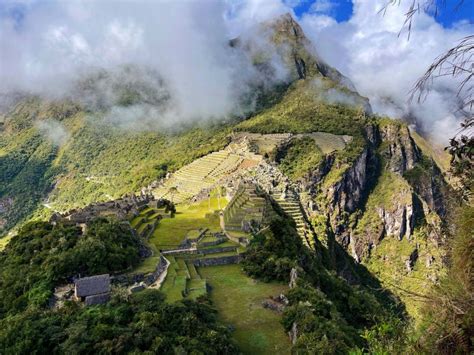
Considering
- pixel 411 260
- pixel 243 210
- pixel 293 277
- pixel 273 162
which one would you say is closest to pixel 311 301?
pixel 293 277

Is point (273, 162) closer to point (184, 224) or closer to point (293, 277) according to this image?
point (184, 224)

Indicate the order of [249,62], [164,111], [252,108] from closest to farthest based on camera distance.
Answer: [252,108] < [164,111] < [249,62]

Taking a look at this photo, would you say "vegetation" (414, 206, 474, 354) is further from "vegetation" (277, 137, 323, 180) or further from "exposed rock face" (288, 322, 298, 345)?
"vegetation" (277, 137, 323, 180)

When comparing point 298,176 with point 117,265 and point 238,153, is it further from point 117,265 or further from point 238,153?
point 117,265

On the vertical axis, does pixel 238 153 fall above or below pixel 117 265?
above

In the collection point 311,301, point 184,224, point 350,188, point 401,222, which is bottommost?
point 311,301

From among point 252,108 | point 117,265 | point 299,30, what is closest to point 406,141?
point 252,108

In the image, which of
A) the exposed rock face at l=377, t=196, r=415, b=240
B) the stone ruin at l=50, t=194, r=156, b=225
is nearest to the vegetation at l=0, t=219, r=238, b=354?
the stone ruin at l=50, t=194, r=156, b=225
